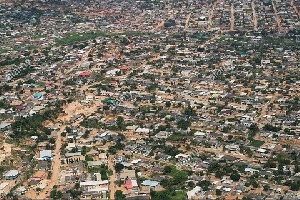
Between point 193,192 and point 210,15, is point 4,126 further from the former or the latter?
point 210,15

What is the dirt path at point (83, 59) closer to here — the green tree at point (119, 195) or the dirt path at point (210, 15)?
the dirt path at point (210, 15)

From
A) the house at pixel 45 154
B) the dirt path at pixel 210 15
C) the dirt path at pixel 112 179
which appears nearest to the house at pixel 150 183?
the dirt path at pixel 112 179

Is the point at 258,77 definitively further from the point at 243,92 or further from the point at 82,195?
the point at 82,195

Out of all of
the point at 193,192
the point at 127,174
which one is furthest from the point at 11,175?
the point at 193,192

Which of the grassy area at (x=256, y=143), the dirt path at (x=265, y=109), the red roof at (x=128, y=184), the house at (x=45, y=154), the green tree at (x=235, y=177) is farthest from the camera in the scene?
the dirt path at (x=265, y=109)

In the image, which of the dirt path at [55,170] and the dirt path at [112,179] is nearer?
the dirt path at [112,179]

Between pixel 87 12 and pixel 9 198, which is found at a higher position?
pixel 9 198

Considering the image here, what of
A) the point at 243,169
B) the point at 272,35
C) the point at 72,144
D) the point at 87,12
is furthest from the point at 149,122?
the point at 87,12
